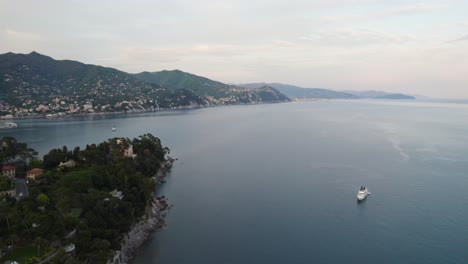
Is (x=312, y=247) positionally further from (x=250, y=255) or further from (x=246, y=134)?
(x=246, y=134)

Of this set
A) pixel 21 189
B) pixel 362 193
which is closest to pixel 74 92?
pixel 21 189

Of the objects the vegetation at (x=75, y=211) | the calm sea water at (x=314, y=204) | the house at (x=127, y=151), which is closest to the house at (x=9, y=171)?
the vegetation at (x=75, y=211)

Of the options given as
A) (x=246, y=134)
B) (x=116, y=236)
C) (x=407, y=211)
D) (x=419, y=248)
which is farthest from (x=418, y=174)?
(x=246, y=134)

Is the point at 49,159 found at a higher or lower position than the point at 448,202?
higher

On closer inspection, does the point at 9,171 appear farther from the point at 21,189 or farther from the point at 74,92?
the point at 74,92

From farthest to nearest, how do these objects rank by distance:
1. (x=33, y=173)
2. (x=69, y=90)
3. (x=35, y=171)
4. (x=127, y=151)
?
(x=69, y=90), (x=127, y=151), (x=35, y=171), (x=33, y=173)

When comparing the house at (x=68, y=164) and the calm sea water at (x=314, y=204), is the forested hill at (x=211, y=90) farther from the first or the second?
the house at (x=68, y=164)

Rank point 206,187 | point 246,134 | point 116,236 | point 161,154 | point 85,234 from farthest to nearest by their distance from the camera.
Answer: point 246,134 < point 161,154 < point 206,187 < point 116,236 < point 85,234
